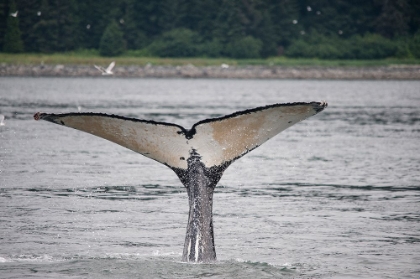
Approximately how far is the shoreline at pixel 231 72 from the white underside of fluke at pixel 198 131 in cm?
10882

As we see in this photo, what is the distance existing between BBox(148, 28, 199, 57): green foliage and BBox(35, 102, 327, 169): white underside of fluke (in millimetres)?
117868

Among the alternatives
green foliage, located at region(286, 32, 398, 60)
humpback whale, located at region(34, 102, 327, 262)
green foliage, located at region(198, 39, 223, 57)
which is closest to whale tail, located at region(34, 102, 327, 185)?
humpback whale, located at region(34, 102, 327, 262)

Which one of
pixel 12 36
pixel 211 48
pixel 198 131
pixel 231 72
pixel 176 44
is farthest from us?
pixel 211 48

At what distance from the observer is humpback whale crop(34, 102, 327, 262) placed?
8711 mm

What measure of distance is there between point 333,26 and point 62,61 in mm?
39727

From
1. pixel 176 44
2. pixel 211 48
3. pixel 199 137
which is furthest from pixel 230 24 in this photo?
pixel 199 137

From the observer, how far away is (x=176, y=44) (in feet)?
416

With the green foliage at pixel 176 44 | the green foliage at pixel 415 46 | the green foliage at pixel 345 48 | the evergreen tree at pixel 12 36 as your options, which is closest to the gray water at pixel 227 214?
the evergreen tree at pixel 12 36

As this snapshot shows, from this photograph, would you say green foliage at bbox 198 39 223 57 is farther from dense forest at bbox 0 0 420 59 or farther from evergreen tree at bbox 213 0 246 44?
evergreen tree at bbox 213 0 246 44

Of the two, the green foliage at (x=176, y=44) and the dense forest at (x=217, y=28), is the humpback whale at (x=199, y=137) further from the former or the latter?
the green foliage at (x=176, y=44)

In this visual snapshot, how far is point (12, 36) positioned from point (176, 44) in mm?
22210

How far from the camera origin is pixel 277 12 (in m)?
132

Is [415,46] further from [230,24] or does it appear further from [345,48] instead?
[230,24]

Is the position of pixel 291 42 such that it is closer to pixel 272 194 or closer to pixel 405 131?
pixel 405 131
